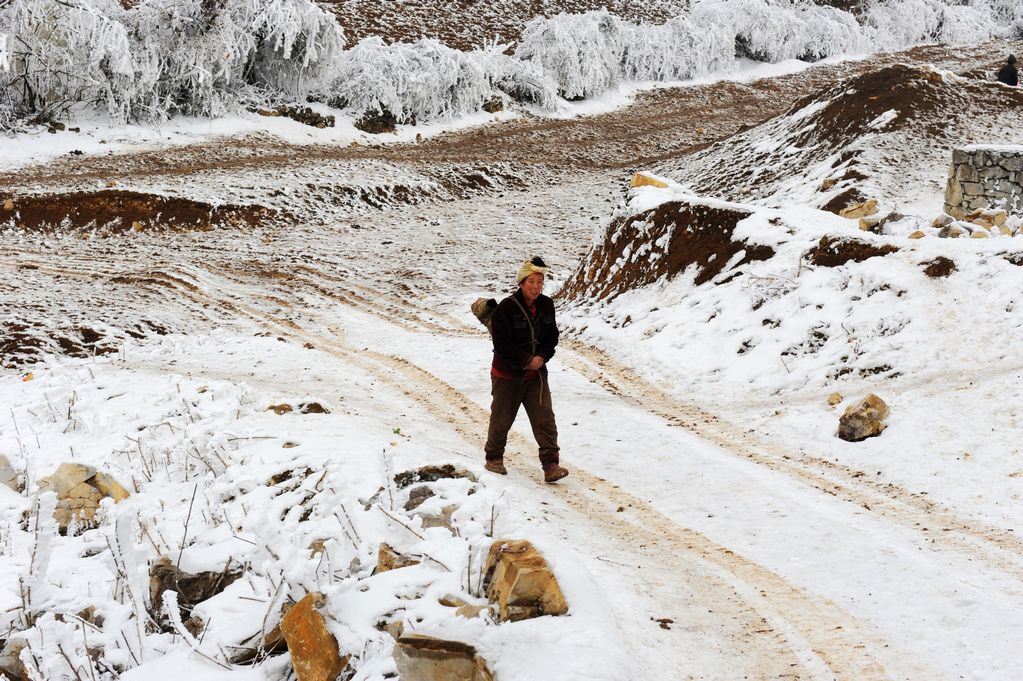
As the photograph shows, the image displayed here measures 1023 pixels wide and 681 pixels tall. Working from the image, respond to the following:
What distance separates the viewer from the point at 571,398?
8352mm

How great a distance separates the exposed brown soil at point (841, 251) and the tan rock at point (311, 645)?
7184mm

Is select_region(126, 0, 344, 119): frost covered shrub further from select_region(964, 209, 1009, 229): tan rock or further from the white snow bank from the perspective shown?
select_region(964, 209, 1009, 229): tan rock

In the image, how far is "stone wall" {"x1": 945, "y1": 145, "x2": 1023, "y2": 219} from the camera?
39.3 ft

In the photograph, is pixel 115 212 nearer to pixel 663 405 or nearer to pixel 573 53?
pixel 663 405

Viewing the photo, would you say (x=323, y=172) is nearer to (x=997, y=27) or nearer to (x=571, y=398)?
(x=571, y=398)

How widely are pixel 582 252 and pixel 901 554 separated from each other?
42.3 feet

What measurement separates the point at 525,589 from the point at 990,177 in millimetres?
12200

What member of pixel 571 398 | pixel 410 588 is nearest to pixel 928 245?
pixel 571 398

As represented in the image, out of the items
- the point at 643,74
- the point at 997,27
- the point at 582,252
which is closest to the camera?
the point at 582,252

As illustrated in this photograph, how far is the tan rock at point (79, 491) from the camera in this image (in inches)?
239

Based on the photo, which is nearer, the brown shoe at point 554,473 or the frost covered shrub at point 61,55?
the brown shoe at point 554,473

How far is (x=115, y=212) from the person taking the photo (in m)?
18.1

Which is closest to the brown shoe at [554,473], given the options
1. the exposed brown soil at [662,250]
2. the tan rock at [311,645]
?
the tan rock at [311,645]

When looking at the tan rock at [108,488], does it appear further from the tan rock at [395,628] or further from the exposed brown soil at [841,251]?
the exposed brown soil at [841,251]
